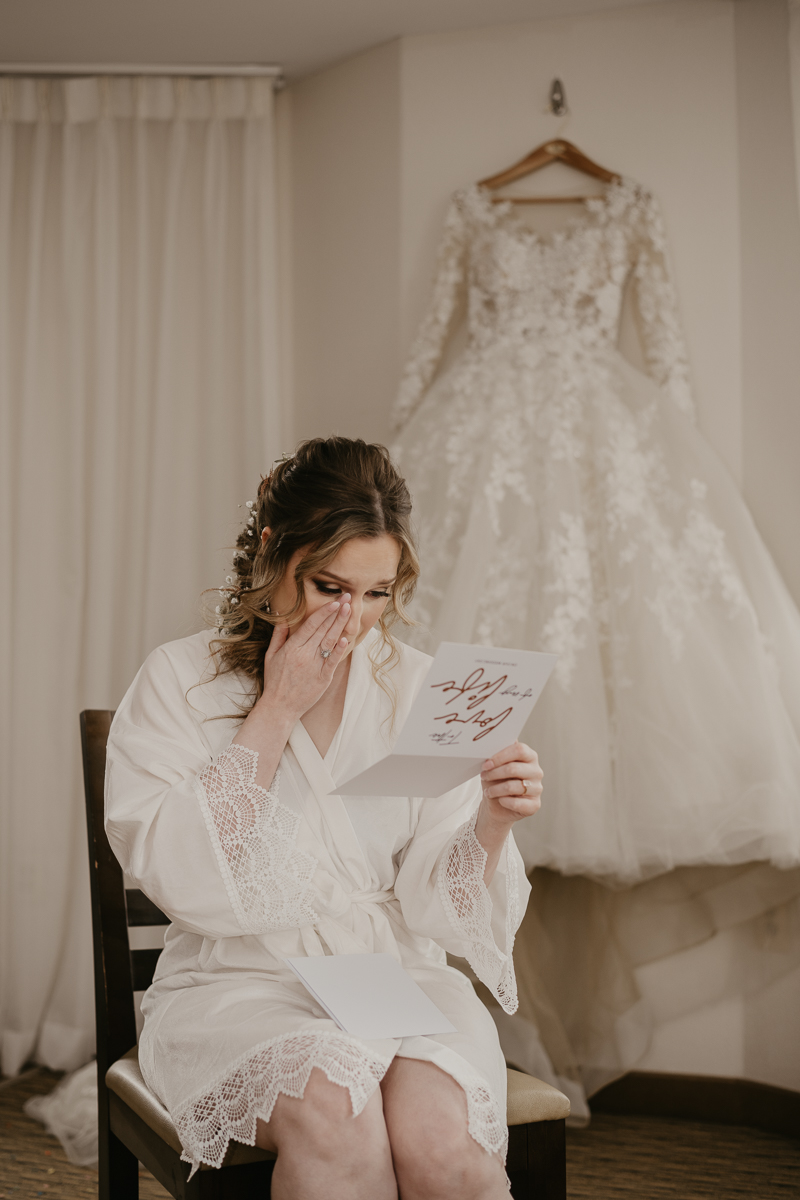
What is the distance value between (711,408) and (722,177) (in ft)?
2.00

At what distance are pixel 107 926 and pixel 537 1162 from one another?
72 centimetres

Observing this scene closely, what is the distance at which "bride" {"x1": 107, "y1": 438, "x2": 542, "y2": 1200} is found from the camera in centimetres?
110

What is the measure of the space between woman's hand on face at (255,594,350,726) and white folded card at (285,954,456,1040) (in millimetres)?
338

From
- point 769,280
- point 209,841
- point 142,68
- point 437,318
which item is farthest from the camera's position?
point 142,68

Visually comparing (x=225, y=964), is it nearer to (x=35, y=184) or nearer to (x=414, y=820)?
(x=414, y=820)

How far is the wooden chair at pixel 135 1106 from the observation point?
1165 mm

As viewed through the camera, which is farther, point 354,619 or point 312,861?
point 354,619

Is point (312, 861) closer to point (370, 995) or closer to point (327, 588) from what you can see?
point (370, 995)

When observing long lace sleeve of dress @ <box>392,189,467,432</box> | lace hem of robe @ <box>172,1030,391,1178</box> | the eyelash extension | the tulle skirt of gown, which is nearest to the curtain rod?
long lace sleeve of dress @ <box>392,189,467,432</box>

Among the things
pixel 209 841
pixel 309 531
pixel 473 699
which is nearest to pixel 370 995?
pixel 209 841

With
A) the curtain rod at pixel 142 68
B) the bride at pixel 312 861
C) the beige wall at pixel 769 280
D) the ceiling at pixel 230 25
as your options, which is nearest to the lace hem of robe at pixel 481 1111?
the bride at pixel 312 861

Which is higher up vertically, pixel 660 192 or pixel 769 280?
pixel 660 192

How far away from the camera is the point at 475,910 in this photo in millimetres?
1383

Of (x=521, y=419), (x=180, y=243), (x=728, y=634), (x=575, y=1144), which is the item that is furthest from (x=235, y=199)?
(x=575, y=1144)
